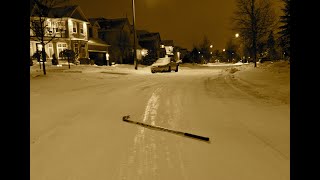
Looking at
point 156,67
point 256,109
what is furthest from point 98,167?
point 156,67

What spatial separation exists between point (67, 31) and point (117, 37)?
1632cm

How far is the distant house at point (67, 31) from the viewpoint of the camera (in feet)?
133

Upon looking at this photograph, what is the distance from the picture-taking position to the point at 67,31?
4275 centimetres

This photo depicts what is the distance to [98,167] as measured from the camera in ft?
15.7

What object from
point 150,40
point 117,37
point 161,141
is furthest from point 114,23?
point 161,141

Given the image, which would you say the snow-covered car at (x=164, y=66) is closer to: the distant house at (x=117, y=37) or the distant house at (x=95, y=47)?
the distant house at (x=95, y=47)

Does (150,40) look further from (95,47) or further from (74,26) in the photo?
(74,26)

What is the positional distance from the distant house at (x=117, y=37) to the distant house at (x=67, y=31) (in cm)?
1082

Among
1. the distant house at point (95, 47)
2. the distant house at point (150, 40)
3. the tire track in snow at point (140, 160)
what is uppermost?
the distant house at point (150, 40)

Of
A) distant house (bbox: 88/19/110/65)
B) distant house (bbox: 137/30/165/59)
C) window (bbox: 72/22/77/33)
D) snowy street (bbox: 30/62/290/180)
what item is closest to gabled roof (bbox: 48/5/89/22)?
window (bbox: 72/22/77/33)

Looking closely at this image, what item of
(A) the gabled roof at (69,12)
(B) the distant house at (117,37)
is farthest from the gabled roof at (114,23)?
(A) the gabled roof at (69,12)

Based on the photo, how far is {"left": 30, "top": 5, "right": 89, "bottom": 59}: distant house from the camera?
133 feet

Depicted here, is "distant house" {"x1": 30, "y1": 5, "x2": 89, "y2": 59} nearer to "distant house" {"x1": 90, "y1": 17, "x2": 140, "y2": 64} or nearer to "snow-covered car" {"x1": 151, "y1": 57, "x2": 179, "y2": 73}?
"distant house" {"x1": 90, "y1": 17, "x2": 140, "y2": 64}
